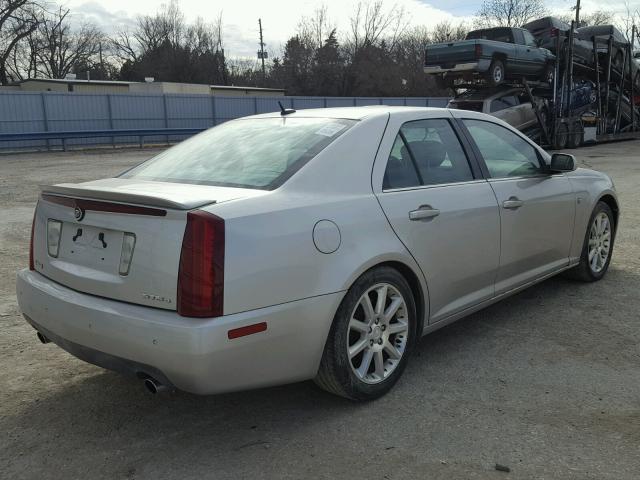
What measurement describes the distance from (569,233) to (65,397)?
12.2 ft

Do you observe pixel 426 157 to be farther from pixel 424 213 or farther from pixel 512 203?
pixel 512 203

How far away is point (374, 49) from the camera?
57250mm

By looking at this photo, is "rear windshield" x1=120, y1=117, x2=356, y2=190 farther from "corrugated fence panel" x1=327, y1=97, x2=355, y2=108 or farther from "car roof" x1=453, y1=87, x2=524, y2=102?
"corrugated fence panel" x1=327, y1=97, x2=355, y2=108

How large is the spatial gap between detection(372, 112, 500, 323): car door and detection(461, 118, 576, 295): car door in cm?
15

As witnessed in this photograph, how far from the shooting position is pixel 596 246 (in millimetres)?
5238

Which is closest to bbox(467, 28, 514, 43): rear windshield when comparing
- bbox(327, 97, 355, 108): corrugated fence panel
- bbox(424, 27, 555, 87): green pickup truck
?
bbox(424, 27, 555, 87): green pickup truck

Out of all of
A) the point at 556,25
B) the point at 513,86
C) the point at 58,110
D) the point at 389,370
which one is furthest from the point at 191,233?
the point at 58,110

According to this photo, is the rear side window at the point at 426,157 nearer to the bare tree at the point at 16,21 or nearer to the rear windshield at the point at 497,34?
the rear windshield at the point at 497,34

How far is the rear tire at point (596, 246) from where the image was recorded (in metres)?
5.07

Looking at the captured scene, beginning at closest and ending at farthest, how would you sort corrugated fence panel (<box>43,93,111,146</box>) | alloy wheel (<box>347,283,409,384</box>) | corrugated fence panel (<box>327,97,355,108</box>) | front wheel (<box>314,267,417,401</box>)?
front wheel (<box>314,267,417,401</box>) → alloy wheel (<box>347,283,409,384</box>) → corrugated fence panel (<box>43,93,111,146</box>) → corrugated fence panel (<box>327,97,355,108</box>)

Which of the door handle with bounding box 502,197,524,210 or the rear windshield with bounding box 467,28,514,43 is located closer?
the door handle with bounding box 502,197,524,210

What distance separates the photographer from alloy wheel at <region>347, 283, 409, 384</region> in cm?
309

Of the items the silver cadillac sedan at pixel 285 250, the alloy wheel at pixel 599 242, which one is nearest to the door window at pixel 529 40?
the alloy wheel at pixel 599 242

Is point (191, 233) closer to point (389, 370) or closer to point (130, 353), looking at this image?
point (130, 353)
